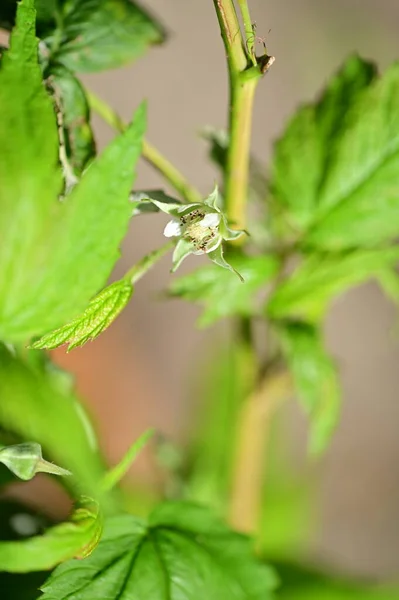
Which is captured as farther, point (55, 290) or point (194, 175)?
point (194, 175)

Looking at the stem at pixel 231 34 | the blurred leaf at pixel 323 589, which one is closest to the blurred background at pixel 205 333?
the blurred leaf at pixel 323 589

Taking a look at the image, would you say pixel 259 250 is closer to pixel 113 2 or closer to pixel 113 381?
pixel 113 2

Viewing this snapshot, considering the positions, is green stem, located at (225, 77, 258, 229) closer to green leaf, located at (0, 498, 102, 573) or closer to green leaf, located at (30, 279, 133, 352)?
green leaf, located at (30, 279, 133, 352)

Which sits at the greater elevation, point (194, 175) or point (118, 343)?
point (194, 175)

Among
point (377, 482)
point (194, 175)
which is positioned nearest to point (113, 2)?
point (194, 175)

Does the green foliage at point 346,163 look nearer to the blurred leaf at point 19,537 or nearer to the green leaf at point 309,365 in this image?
the green leaf at point 309,365

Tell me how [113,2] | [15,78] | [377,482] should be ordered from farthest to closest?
[377,482]
[113,2]
[15,78]

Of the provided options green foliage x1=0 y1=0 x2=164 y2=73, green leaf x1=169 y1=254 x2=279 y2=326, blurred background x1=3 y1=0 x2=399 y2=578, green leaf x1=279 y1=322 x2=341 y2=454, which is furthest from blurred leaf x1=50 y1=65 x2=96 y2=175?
blurred background x1=3 y1=0 x2=399 y2=578

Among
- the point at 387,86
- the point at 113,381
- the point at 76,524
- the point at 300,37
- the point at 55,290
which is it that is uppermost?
the point at 300,37
